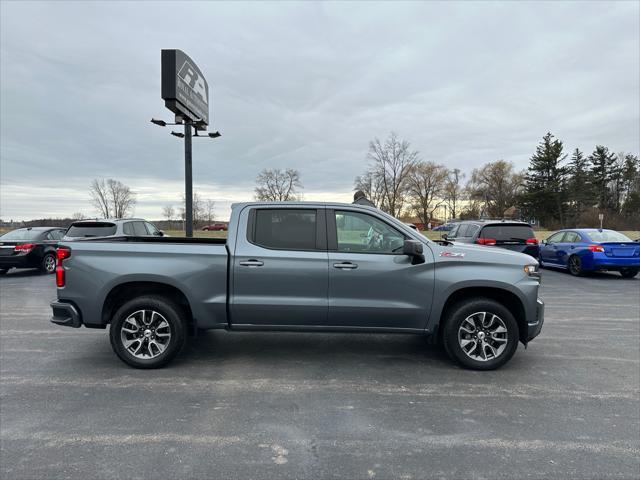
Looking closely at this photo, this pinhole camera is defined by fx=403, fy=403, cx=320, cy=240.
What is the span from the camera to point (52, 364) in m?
4.70

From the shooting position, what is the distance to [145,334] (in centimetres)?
453

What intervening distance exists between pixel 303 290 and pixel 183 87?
9.61 metres

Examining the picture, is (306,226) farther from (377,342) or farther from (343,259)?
(377,342)

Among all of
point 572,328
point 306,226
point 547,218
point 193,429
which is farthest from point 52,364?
point 547,218

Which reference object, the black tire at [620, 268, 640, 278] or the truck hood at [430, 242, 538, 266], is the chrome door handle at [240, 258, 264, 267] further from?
the black tire at [620, 268, 640, 278]

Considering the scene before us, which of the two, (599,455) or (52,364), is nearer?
(599,455)

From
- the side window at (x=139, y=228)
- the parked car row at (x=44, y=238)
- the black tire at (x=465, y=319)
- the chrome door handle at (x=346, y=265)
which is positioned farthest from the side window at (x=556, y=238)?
the side window at (x=139, y=228)

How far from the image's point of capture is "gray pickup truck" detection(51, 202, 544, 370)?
4.45 metres

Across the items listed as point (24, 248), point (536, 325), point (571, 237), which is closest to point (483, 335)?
point (536, 325)

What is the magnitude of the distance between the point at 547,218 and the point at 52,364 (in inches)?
Answer: 2977

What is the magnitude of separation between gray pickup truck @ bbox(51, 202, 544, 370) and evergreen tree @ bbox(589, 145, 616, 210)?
74.6m

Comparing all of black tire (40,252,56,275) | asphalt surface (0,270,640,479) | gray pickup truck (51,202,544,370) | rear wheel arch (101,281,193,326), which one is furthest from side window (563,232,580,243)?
black tire (40,252,56,275)

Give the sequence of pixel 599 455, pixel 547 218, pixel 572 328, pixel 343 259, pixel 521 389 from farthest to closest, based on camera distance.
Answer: pixel 547 218
pixel 572 328
pixel 343 259
pixel 521 389
pixel 599 455

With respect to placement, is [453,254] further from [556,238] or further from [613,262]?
[556,238]
